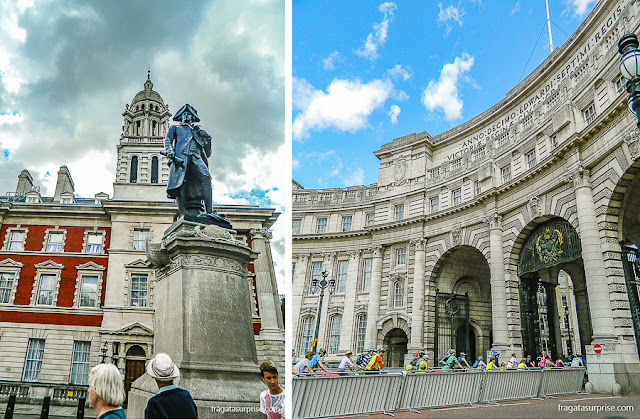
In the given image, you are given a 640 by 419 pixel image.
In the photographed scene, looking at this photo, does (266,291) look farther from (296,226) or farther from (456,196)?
(456,196)

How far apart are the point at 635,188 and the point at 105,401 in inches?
619

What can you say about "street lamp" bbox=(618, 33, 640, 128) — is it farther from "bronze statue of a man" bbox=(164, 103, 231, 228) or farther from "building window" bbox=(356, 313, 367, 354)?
"building window" bbox=(356, 313, 367, 354)

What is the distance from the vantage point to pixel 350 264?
28.0 metres

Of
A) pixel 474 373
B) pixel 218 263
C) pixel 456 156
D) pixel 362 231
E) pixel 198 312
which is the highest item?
pixel 456 156

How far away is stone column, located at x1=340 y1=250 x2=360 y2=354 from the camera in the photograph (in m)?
25.9

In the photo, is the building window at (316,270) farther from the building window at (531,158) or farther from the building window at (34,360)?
the building window at (34,360)

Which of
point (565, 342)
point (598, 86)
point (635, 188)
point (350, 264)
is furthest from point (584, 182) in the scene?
point (565, 342)

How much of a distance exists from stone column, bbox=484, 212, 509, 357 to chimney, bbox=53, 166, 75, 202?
2309 centimetres

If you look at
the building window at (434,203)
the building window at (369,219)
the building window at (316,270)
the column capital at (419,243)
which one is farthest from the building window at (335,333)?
the building window at (434,203)

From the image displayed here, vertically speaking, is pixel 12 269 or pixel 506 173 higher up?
pixel 506 173

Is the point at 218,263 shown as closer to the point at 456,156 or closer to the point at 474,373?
the point at 474,373

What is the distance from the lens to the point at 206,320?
6.58 meters

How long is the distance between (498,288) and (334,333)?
10.0m

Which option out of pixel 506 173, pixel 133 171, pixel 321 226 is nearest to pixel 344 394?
pixel 506 173
